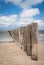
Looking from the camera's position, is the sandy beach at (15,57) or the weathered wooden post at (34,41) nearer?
the sandy beach at (15,57)

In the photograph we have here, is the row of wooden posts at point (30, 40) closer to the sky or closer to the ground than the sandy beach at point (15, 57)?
closer to the sky

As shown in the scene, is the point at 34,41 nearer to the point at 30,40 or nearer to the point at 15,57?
the point at 30,40

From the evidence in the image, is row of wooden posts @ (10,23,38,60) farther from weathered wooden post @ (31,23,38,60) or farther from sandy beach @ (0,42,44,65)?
sandy beach @ (0,42,44,65)

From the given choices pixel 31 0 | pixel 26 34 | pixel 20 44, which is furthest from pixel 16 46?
pixel 31 0

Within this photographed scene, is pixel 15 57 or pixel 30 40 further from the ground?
pixel 30 40

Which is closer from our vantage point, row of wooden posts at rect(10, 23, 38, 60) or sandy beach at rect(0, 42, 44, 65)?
sandy beach at rect(0, 42, 44, 65)

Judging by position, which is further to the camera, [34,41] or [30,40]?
[30,40]

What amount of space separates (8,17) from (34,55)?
27.7ft

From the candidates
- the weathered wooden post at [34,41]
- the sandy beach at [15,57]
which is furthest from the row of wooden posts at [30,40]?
the sandy beach at [15,57]

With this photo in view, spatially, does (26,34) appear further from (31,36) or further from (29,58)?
(29,58)

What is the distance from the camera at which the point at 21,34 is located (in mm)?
4414

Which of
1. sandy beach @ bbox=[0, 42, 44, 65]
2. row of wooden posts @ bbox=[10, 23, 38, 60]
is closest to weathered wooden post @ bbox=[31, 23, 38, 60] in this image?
row of wooden posts @ bbox=[10, 23, 38, 60]

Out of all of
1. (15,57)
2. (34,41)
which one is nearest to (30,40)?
(34,41)

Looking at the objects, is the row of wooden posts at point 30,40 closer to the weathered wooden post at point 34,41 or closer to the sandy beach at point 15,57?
the weathered wooden post at point 34,41
